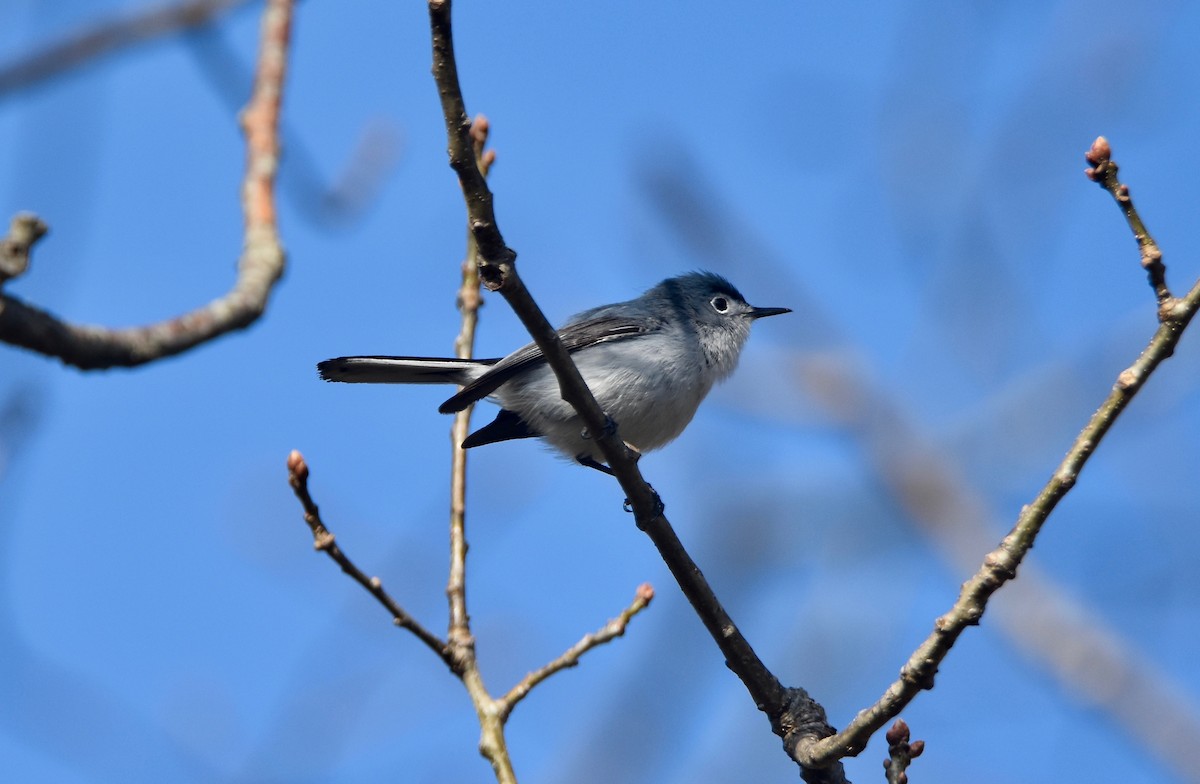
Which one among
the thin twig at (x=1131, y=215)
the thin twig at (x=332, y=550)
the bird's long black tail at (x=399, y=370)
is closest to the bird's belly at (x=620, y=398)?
the bird's long black tail at (x=399, y=370)

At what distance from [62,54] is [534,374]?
234 centimetres

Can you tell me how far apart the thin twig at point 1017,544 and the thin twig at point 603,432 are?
0.28m

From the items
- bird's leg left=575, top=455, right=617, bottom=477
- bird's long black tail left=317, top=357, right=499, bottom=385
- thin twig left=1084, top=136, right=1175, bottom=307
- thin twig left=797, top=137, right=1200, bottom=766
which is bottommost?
thin twig left=797, top=137, right=1200, bottom=766

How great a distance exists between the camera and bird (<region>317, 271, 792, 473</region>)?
4.27m

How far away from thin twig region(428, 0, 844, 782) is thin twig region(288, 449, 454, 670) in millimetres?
594

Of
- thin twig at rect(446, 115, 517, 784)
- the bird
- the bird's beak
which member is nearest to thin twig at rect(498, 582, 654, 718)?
thin twig at rect(446, 115, 517, 784)

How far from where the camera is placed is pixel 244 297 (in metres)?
1.83

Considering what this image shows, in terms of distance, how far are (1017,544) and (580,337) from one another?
2.88 metres

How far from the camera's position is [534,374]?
455cm

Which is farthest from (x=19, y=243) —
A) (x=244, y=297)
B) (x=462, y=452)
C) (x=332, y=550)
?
(x=462, y=452)

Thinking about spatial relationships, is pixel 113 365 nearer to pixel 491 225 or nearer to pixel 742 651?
pixel 491 225

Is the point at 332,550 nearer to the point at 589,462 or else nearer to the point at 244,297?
the point at 244,297

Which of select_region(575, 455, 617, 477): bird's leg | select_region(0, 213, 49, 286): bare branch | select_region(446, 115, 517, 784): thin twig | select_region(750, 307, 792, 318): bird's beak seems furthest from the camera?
select_region(750, 307, 792, 318): bird's beak

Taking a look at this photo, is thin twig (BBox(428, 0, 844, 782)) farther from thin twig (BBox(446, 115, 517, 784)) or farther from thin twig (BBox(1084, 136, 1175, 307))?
thin twig (BBox(1084, 136, 1175, 307))
